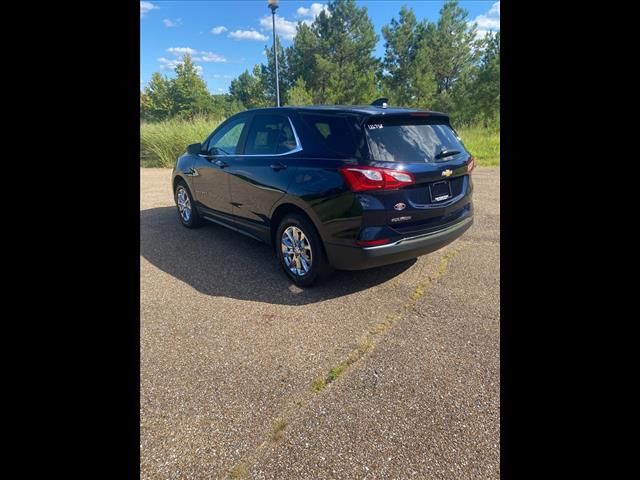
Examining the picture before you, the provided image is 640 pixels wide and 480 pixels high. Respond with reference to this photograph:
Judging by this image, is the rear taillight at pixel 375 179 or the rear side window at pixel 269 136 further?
the rear side window at pixel 269 136

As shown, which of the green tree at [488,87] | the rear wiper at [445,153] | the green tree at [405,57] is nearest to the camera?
the rear wiper at [445,153]

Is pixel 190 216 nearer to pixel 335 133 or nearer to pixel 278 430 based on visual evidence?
pixel 335 133

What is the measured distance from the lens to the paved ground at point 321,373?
6.15 ft

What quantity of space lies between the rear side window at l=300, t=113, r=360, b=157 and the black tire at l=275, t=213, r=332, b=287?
0.75 meters

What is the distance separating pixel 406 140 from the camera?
3412 mm

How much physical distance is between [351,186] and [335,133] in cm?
62

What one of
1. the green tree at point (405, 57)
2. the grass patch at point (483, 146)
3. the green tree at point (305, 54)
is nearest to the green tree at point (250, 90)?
the green tree at point (305, 54)

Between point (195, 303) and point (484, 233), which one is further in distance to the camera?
point (484, 233)

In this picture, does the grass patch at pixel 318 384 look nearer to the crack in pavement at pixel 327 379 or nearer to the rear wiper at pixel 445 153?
the crack in pavement at pixel 327 379
